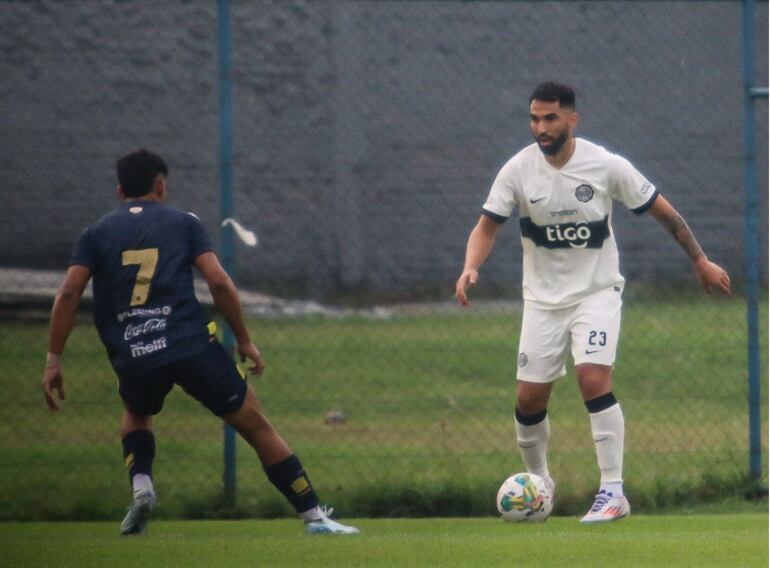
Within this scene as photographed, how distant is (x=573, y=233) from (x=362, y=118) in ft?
11.2

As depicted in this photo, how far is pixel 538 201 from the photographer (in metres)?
7.62

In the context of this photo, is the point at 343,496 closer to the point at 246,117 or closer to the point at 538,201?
the point at 538,201

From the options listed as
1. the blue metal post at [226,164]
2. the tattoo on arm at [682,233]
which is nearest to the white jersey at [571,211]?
the tattoo on arm at [682,233]

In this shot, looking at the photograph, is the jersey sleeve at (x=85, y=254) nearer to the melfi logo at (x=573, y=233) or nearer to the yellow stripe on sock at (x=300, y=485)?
the yellow stripe on sock at (x=300, y=485)

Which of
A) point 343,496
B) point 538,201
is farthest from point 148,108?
point 538,201

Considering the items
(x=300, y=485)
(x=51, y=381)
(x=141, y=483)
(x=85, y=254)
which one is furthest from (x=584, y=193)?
(x=51, y=381)

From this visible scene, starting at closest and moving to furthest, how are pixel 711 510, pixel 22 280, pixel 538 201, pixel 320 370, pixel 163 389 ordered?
pixel 163 389, pixel 538 201, pixel 711 510, pixel 22 280, pixel 320 370

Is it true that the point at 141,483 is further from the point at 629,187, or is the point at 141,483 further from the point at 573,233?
the point at 629,187

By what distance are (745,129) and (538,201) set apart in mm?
1799

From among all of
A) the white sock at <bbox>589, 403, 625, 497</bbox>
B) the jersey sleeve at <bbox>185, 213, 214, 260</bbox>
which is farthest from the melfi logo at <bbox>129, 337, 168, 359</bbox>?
the white sock at <bbox>589, 403, 625, 497</bbox>

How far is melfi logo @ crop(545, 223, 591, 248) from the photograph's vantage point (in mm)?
7594

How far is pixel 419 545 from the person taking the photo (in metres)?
Answer: 6.97

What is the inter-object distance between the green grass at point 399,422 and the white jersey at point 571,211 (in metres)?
1.66

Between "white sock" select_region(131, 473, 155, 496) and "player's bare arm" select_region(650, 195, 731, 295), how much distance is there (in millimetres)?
2756
